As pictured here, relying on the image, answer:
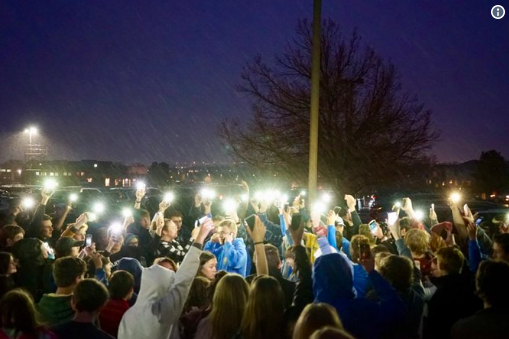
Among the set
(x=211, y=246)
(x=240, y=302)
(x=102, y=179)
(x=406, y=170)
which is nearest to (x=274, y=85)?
(x=406, y=170)

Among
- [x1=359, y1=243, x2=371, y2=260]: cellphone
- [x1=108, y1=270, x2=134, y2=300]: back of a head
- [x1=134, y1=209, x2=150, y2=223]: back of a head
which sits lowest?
[x1=108, y1=270, x2=134, y2=300]: back of a head

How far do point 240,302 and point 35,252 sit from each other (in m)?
3.65

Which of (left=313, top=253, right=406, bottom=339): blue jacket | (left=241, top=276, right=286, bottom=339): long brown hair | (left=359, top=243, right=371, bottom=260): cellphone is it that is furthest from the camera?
(left=359, top=243, right=371, bottom=260): cellphone

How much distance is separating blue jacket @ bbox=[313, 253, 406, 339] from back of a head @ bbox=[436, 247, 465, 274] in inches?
43.8

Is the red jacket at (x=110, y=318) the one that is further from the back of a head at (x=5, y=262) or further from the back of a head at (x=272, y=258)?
the back of a head at (x=272, y=258)

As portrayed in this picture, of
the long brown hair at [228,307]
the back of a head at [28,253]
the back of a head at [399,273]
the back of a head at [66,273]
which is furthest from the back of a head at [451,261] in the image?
the back of a head at [28,253]

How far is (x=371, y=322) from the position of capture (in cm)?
378

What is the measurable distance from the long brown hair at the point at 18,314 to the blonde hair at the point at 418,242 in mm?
4391

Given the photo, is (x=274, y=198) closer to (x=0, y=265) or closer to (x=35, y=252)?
(x=35, y=252)

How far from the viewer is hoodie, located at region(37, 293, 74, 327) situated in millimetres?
4309

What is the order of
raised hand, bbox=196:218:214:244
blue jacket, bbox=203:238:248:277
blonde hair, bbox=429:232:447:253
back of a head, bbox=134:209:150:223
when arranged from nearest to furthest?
1. raised hand, bbox=196:218:214:244
2. blonde hair, bbox=429:232:447:253
3. blue jacket, bbox=203:238:248:277
4. back of a head, bbox=134:209:150:223

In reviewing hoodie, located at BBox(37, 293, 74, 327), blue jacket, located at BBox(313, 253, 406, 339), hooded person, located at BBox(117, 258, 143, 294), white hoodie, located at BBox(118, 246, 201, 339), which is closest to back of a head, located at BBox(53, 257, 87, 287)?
hoodie, located at BBox(37, 293, 74, 327)

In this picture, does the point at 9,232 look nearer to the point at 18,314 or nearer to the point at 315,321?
the point at 18,314

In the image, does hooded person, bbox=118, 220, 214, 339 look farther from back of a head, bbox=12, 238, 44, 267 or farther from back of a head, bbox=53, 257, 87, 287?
back of a head, bbox=12, 238, 44, 267
